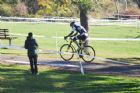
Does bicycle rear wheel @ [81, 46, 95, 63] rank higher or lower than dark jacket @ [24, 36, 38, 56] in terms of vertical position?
lower

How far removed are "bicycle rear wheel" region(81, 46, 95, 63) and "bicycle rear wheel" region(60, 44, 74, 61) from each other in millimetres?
593

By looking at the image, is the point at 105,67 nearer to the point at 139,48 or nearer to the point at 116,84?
the point at 116,84

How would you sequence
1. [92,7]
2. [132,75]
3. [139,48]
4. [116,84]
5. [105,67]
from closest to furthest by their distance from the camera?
[116,84]
[132,75]
[105,67]
[92,7]
[139,48]

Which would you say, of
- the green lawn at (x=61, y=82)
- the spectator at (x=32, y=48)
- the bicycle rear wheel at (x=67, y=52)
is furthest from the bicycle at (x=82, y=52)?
the spectator at (x=32, y=48)

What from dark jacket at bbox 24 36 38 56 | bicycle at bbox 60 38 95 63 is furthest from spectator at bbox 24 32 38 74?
bicycle at bbox 60 38 95 63

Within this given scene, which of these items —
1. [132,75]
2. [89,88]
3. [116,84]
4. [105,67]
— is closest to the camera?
[89,88]

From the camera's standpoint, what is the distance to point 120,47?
34188mm

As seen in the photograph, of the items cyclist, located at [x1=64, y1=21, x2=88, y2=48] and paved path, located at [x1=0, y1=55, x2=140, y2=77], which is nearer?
paved path, located at [x1=0, y1=55, x2=140, y2=77]

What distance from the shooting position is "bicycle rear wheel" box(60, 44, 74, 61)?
895 inches

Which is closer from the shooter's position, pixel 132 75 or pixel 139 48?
pixel 132 75

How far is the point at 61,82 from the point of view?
1627cm

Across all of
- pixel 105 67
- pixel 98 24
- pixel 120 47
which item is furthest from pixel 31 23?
pixel 105 67

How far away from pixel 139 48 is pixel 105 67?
12.4 metres

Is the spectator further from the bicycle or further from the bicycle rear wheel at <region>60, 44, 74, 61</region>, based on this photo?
the bicycle rear wheel at <region>60, 44, 74, 61</region>
